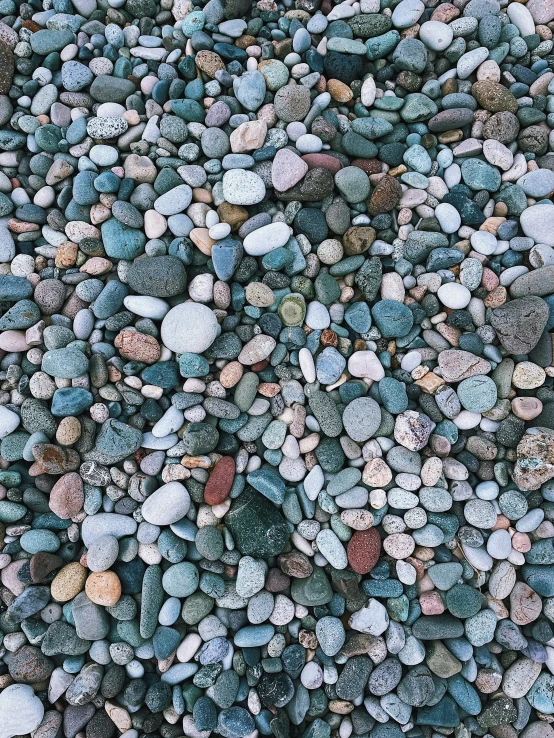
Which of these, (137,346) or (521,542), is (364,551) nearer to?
(521,542)

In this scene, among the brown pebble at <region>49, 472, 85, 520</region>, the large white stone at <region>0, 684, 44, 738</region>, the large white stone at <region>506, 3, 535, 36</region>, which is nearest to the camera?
the large white stone at <region>0, 684, 44, 738</region>

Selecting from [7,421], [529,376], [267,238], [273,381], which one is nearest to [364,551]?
[273,381]

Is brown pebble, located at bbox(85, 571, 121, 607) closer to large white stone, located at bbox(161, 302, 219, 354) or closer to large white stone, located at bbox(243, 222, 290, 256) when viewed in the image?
large white stone, located at bbox(161, 302, 219, 354)

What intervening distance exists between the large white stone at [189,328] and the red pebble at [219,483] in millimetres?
318

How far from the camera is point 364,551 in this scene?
129 centimetres

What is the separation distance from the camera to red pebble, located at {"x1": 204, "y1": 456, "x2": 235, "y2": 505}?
1296 millimetres

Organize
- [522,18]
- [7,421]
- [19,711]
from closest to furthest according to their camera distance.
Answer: [19,711]
[7,421]
[522,18]

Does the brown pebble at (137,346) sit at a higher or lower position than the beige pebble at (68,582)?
higher

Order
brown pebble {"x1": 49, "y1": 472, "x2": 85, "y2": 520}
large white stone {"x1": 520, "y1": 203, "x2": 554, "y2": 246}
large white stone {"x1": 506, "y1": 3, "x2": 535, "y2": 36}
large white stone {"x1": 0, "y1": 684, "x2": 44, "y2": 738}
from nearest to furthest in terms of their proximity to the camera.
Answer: large white stone {"x1": 0, "y1": 684, "x2": 44, "y2": 738}
brown pebble {"x1": 49, "y1": 472, "x2": 85, "y2": 520}
large white stone {"x1": 520, "y1": 203, "x2": 554, "y2": 246}
large white stone {"x1": 506, "y1": 3, "x2": 535, "y2": 36}

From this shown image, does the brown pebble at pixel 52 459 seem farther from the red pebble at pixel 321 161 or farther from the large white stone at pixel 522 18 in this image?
the large white stone at pixel 522 18

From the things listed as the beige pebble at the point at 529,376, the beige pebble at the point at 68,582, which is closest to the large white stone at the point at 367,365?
the beige pebble at the point at 529,376

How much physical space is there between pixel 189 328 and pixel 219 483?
415 millimetres

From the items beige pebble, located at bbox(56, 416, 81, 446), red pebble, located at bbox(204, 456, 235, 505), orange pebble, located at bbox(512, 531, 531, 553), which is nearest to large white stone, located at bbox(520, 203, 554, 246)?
orange pebble, located at bbox(512, 531, 531, 553)

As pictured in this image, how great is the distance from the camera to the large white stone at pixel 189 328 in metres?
1.32
